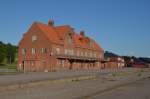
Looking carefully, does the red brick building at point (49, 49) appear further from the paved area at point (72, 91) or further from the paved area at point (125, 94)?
the paved area at point (125, 94)

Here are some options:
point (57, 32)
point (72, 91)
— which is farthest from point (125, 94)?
point (57, 32)

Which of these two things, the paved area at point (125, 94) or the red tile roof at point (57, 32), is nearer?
the paved area at point (125, 94)

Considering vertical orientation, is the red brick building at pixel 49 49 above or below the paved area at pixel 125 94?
above

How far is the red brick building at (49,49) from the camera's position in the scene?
226ft

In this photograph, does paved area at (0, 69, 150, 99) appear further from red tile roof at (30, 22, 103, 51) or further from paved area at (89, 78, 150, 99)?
red tile roof at (30, 22, 103, 51)

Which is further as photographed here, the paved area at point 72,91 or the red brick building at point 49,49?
the red brick building at point 49,49

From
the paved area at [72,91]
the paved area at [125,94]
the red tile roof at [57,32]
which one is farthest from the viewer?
the red tile roof at [57,32]

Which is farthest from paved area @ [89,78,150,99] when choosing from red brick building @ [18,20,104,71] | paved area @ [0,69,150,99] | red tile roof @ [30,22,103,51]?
red tile roof @ [30,22,103,51]

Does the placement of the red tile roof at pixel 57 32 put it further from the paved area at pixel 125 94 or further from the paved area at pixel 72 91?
the paved area at pixel 125 94

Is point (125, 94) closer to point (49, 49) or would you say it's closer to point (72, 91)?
point (72, 91)

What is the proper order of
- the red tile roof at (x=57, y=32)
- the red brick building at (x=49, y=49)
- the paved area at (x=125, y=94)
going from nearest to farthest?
1. the paved area at (x=125, y=94)
2. the red brick building at (x=49, y=49)
3. the red tile roof at (x=57, y=32)

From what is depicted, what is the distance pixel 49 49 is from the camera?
225 feet

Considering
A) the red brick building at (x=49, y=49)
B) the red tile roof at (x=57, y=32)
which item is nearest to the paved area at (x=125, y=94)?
the red brick building at (x=49, y=49)

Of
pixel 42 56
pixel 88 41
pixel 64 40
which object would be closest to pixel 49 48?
pixel 42 56
